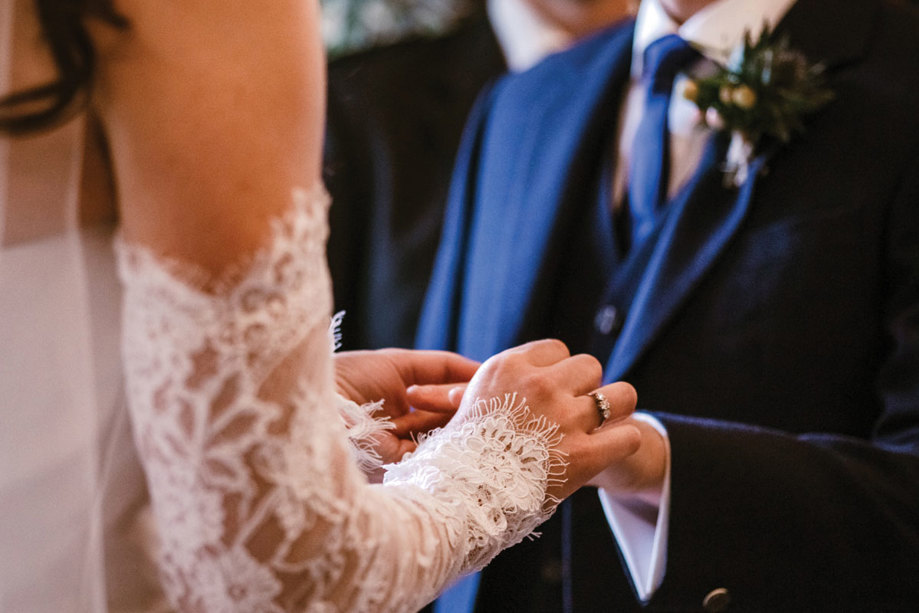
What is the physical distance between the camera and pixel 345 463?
63 centimetres

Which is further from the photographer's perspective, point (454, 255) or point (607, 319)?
point (454, 255)

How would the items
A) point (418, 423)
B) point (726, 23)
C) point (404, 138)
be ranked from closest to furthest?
point (418, 423) → point (726, 23) → point (404, 138)

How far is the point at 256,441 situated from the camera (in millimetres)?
579

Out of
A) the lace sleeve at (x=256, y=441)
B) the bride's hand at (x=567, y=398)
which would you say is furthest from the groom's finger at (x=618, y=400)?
the lace sleeve at (x=256, y=441)

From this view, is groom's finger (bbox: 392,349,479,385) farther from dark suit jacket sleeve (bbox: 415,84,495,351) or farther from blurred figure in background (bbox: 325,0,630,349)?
blurred figure in background (bbox: 325,0,630,349)

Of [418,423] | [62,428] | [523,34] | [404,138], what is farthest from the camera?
[523,34]

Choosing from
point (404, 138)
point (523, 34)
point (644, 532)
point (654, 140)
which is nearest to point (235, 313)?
point (644, 532)

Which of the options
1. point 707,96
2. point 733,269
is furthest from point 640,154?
point 733,269

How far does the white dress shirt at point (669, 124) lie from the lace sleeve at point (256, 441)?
0.52m

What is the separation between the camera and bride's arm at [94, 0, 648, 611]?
54 cm

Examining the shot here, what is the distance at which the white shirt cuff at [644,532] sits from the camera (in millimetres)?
1064

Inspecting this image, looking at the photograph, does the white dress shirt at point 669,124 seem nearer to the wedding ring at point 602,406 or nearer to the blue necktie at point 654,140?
the blue necktie at point 654,140

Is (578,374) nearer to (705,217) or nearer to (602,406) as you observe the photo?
(602,406)

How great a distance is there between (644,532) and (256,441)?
27.8 inches
